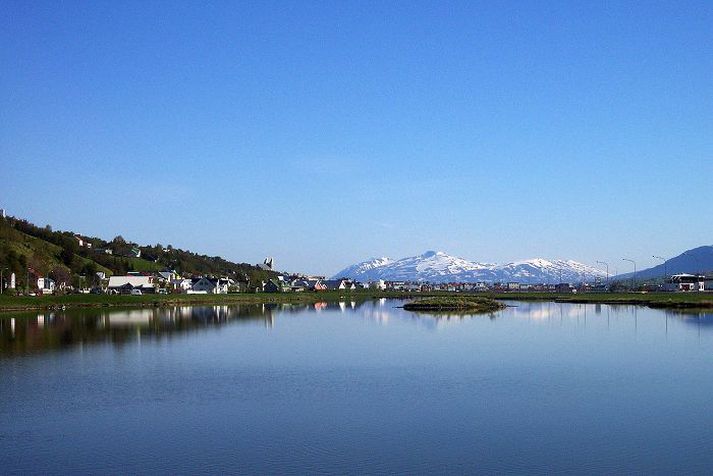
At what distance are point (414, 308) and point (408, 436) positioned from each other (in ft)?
244

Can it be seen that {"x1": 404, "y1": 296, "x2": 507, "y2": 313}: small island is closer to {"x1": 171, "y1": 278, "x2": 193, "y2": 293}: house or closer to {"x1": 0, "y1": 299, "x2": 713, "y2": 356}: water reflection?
{"x1": 0, "y1": 299, "x2": 713, "y2": 356}: water reflection

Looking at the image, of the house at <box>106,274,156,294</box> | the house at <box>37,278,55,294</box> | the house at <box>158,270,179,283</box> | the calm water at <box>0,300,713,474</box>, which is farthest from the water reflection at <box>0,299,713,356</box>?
the house at <box>158,270,179,283</box>

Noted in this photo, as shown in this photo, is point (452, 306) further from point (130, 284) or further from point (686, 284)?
point (686, 284)

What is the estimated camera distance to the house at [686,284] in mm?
166250

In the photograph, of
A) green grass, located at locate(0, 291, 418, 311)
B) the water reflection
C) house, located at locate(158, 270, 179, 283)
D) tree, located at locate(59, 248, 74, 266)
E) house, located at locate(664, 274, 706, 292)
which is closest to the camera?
the water reflection

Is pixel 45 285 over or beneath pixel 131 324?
over

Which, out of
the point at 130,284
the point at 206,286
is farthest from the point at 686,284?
the point at 130,284

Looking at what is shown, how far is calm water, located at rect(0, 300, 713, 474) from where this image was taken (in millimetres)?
16297

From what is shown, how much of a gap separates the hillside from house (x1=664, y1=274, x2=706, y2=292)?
321ft

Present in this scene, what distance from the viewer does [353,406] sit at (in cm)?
2195

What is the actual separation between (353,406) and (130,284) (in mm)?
110450

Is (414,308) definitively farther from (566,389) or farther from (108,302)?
(566,389)

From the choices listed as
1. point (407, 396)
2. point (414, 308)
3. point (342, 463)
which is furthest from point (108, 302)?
point (342, 463)

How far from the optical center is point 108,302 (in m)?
89.6
